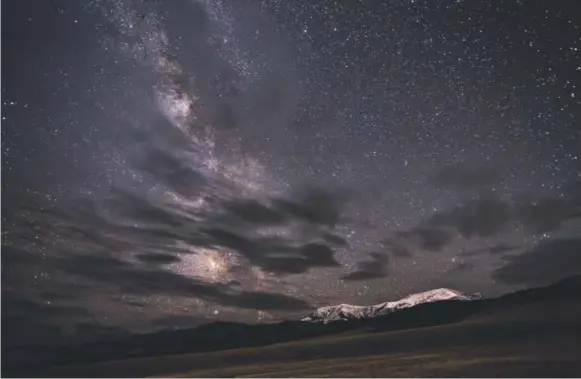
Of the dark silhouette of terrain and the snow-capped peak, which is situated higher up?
the snow-capped peak

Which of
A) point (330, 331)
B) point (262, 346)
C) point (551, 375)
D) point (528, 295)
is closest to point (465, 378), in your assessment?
point (551, 375)

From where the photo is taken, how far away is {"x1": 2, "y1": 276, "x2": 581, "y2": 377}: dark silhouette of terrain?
10047mm

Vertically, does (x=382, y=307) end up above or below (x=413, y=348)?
above

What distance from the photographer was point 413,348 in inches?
1014

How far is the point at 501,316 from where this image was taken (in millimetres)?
26266

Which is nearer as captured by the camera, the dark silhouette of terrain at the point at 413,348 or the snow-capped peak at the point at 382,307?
the dark silhouette of terrain at the point at 413,348

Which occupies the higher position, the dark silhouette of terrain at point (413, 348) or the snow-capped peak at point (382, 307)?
the snow-capped peak at point (382, 307)

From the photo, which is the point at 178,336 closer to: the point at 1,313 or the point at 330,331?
the point at 330,331

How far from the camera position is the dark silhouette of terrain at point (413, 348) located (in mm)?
10047

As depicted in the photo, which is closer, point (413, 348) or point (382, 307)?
point (382, 307)

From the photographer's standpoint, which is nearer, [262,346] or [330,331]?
[262,346]

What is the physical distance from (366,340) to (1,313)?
27.0 m

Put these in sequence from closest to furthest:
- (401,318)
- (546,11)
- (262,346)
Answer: (546,11) → (262,346) → (401,318)

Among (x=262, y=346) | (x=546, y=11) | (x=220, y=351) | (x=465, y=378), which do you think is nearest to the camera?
(x=546, y=11)
